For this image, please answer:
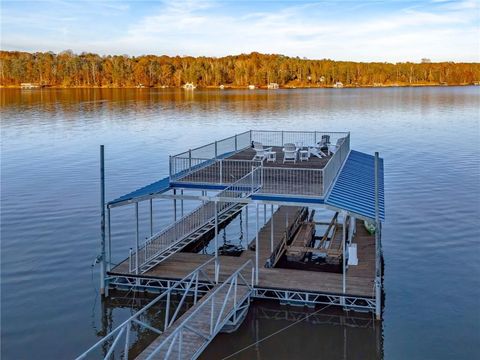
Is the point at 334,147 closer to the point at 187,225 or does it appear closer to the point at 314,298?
the point at 187,225

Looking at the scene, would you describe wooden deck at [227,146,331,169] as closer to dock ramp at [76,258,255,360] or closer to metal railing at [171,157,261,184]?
metal railing at [171,157,261,184]

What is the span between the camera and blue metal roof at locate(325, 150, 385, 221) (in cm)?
1957

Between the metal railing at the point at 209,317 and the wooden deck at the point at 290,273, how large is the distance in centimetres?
90

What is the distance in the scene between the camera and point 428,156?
5250 cm

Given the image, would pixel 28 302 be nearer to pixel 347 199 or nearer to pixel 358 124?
pixel 347 199

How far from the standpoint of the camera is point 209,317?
55.6 feet

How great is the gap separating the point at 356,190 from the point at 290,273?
173 inches

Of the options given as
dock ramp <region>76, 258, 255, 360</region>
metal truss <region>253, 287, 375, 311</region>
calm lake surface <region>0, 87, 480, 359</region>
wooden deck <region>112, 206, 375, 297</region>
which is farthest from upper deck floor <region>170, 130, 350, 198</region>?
calm lake surface <region>0, 87, 480, 359</region>

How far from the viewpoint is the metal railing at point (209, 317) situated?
1468 cm

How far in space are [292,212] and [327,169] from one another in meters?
8.95

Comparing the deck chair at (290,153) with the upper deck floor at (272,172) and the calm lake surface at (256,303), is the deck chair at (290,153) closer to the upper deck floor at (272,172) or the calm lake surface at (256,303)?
the upper deck floor at (272,172)

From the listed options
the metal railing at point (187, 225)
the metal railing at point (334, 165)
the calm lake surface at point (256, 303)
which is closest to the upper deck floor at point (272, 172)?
the metal railing at point (334, 165)

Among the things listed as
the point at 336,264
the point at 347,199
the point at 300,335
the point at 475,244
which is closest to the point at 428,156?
the point at 475,244

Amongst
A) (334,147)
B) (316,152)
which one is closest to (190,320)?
(316,152)
